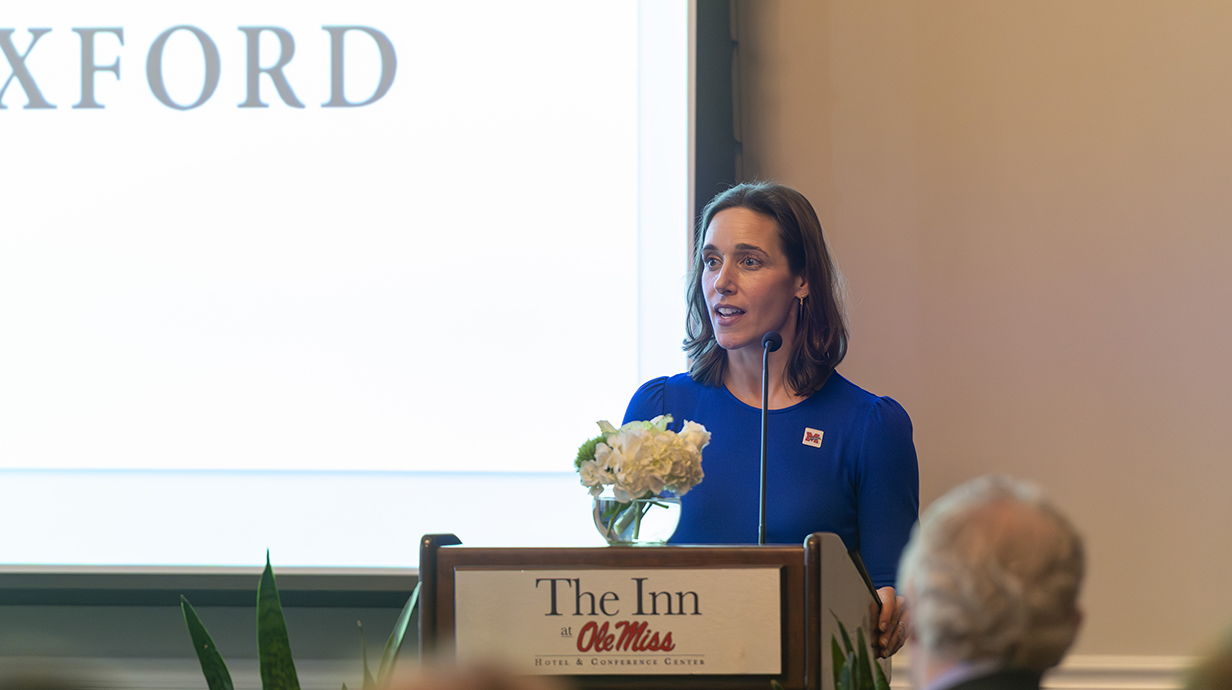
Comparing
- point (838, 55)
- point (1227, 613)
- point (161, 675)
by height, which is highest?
point (838, 55)

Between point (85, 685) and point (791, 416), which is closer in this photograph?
point (85, 685)

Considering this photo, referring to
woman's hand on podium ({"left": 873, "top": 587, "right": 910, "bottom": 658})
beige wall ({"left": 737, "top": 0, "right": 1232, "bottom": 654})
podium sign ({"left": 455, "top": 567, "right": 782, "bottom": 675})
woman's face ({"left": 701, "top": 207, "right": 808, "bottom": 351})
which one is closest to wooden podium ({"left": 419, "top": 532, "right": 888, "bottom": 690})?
podium sign ({"left": 455, "top": 567, "right": 782, "bottom": 675})

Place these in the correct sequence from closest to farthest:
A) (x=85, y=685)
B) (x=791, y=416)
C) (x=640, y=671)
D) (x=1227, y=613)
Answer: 1. (x=85, y=685)
2. (x=640, y=671)
3. (x=791, y=416)
4. (x=1227, y=613)

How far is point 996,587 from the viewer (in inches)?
30.8

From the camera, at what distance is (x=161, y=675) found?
281cm

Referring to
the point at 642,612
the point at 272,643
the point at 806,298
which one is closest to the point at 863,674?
the point at 642,612

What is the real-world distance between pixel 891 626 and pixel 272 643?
0.98m

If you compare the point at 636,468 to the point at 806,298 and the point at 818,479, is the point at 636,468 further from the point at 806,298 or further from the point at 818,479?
the point at 806,298

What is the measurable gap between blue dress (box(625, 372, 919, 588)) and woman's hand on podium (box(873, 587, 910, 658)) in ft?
0.67

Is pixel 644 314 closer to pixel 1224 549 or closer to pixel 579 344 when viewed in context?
pixel 579 344

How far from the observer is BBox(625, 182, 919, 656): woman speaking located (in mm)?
1956

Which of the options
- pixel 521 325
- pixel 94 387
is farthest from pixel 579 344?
pixel 94 387

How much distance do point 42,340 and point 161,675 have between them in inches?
39.0

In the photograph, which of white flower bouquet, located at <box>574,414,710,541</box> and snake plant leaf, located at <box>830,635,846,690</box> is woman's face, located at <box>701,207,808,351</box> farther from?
snake plant leaf, located at <box>830,635,846,690</box>
